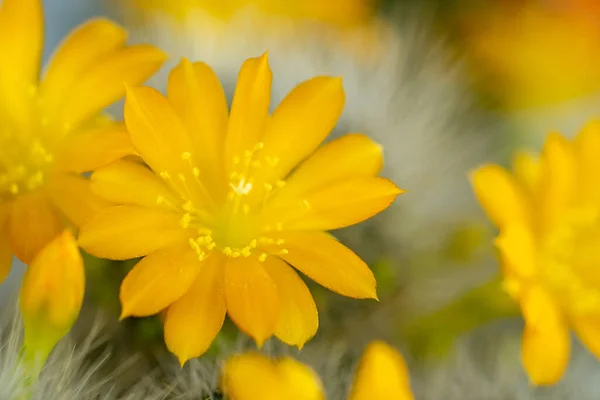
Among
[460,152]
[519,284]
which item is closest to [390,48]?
[460,152]

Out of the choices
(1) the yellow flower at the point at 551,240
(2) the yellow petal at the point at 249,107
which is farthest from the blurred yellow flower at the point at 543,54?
(2) the yellow petal at the point at 249,107

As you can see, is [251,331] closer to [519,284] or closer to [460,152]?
[519,284]

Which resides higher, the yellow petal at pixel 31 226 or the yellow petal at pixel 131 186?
the yellow petal at pixel 131 186

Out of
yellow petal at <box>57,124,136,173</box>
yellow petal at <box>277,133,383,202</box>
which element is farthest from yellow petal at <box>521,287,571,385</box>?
yellow petal at <box>57,124,136,173</box>

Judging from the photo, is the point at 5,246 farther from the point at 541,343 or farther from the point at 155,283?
the point at 541,343

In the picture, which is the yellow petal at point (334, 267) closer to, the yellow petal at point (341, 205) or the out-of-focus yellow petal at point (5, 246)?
the yellow petal at point (341, 205)

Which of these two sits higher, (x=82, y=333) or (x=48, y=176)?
(x=48, y=176)

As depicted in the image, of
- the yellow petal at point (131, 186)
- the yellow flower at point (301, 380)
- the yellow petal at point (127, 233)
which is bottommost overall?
the yellow flower at point (301, 380)
